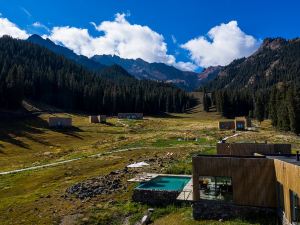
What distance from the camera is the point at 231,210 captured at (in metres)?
34.6

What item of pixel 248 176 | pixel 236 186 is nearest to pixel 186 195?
pixel 236 186

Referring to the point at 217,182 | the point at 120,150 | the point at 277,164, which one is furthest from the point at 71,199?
the point at 120,150

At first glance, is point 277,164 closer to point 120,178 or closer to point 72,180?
point 120,178

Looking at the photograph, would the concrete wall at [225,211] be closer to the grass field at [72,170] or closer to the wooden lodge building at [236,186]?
the wooden lodge building at [236,186]

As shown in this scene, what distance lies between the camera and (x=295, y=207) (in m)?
27.1

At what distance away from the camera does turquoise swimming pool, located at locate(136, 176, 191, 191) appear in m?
44.0

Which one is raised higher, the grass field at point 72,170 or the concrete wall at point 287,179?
the concrete wall at point 287,179

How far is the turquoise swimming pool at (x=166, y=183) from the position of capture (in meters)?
44.0

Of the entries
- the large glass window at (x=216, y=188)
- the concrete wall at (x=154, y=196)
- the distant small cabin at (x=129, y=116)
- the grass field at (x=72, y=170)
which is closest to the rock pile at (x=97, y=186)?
the grass field at (x=72, y=170)

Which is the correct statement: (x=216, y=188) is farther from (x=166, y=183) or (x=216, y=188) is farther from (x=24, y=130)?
(x=24, y=130)

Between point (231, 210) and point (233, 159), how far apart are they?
4.74 meters

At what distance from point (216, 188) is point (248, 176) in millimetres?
3282

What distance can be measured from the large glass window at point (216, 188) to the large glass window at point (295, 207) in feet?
25.0

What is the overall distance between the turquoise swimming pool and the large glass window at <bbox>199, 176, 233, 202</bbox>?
7.06m
